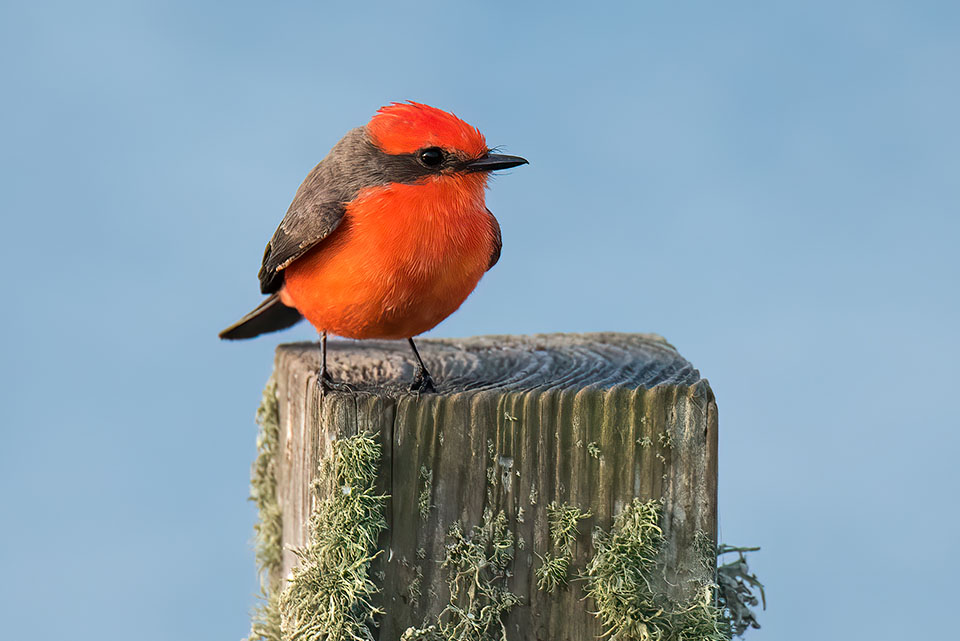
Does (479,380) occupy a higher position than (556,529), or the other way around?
(479,380)

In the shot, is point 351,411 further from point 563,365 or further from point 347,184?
point 563,365

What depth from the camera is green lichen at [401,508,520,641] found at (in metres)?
3.22

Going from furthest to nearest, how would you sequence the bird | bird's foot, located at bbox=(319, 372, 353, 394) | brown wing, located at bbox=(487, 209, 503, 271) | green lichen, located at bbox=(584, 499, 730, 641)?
brown wing, located at bbox=(487, 209, 503, 271) < the bird < bird's foot, located at bbox=(319, 372, 353, 394) < green lichen, located at bbox=(584, 499, 730, 641)

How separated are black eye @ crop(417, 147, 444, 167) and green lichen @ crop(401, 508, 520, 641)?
4.55 ft

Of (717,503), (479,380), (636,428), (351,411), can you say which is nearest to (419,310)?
(479,380)

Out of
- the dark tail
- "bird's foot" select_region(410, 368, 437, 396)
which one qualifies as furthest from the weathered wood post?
the dark tail

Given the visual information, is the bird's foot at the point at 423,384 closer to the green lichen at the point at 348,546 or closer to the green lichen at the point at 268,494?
the green lichen at the point at 348,546

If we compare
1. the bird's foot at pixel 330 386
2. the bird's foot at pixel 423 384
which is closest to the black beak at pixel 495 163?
the bird's foot at pixel 423 384

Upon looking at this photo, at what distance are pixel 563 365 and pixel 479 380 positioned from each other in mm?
477

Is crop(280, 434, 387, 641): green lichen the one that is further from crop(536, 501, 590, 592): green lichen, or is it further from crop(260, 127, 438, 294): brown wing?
crop(260, 127, 438, 294): brown wing

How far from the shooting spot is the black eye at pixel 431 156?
3850 millimetres

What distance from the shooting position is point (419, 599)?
3.25m

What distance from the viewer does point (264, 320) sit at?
5129 mm

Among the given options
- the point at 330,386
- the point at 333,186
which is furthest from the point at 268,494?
the point at 333,186
